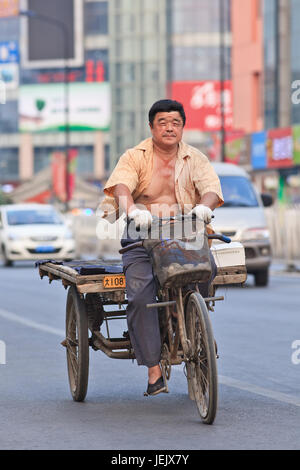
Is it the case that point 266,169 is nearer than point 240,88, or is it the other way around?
point 266,169

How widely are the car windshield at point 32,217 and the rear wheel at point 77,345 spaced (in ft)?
75.8

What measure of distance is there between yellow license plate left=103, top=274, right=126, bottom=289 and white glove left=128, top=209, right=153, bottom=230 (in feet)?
1.87

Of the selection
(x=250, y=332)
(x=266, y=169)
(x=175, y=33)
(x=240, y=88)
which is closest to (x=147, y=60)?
(x=175, y=33)

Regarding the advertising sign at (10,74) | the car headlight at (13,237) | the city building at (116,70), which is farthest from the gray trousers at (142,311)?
the advertising sign at (10,74)

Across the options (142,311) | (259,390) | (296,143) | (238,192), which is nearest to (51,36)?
(296,143)

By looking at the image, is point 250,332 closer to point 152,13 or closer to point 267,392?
point 267,392

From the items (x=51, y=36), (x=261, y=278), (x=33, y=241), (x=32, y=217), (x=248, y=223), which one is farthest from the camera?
(x=51, y=36)

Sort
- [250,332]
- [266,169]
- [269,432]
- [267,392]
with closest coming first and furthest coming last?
[269,432], [267,392], [250,332], [266,169]

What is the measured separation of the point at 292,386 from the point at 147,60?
4106 inches

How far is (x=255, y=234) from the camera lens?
2034cm

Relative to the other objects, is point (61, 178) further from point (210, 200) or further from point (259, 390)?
point (210, 200)

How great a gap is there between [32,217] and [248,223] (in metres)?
12.3

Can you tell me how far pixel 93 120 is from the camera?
10294cm
